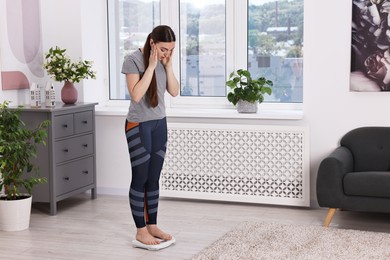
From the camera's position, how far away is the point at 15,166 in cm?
457

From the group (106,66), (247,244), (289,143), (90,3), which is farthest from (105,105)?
(247,244)

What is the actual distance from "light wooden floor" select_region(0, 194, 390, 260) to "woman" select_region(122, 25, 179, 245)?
26 centimetres

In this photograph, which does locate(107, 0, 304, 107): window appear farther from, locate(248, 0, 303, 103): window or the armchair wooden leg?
the armchair wooden leg

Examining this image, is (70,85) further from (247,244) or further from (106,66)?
(247,244)

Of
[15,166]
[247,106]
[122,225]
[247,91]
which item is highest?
[247,91]

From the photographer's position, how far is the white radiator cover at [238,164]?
504 centimetres

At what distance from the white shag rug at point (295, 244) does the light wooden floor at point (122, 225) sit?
16 centimetres

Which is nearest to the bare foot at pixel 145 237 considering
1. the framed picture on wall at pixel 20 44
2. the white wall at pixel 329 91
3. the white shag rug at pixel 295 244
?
the white shag rug at pixel 295 244

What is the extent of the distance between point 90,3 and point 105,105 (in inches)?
35.1

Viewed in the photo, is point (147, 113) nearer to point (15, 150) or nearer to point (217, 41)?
point (15, 150)

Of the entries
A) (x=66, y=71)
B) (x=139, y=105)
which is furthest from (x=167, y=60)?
(x=66, y=71)

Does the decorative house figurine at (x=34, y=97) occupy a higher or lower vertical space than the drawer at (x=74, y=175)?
higher

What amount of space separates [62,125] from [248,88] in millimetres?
1443

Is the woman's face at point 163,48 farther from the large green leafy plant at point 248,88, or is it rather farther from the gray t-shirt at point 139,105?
the large green leafy plant at point 248,88
